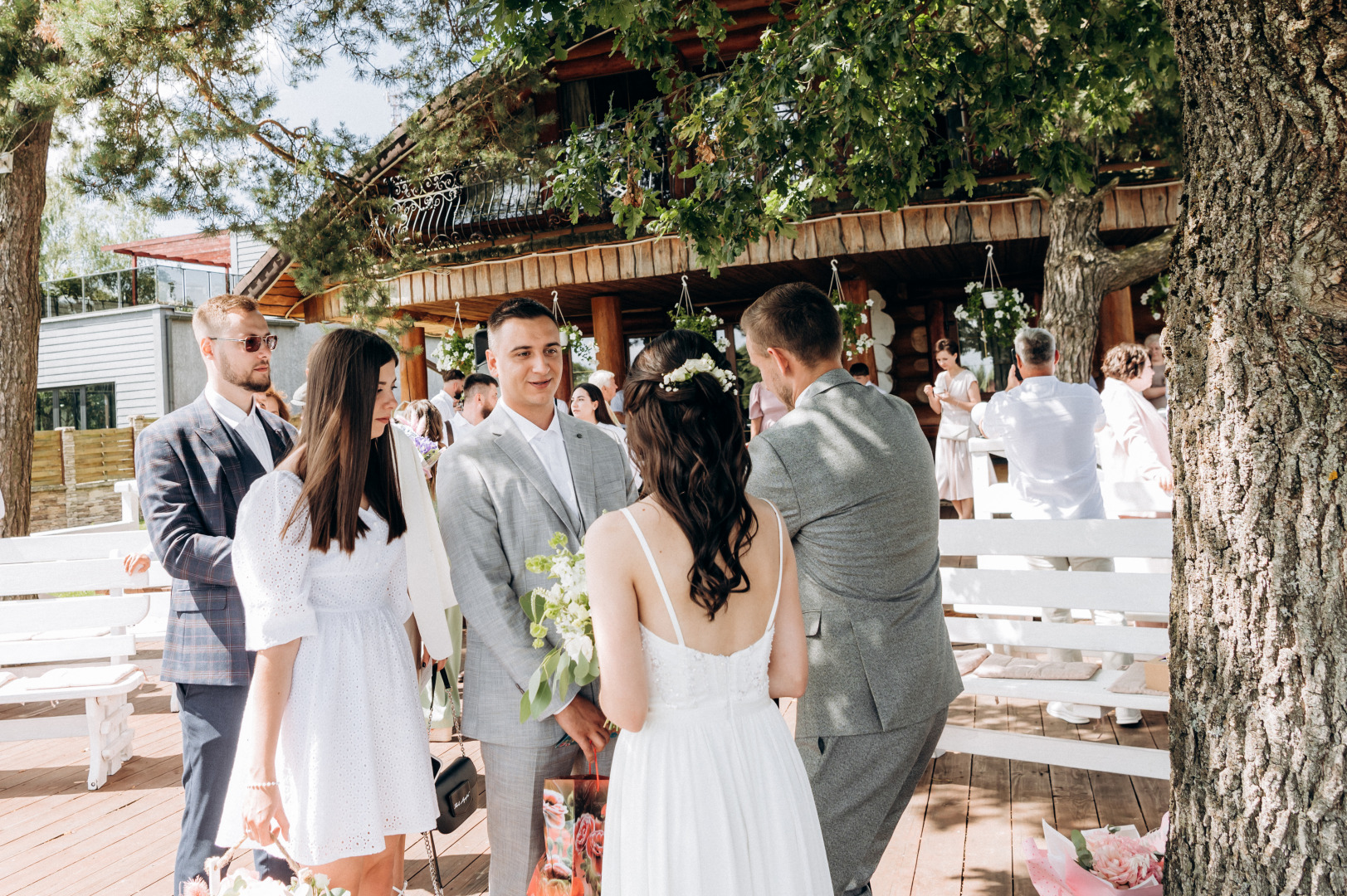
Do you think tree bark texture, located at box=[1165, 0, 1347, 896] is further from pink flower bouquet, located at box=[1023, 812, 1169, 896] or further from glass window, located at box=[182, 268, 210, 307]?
glass window, located at box=[182, 268, 210, 307]

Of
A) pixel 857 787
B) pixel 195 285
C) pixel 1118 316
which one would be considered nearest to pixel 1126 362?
pixel 857 787

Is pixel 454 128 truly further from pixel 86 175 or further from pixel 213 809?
pixel 213 809

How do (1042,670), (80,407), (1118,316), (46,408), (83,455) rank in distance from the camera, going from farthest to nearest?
(46,408)
(80,407)
(83,455)
(1118,316)
(1042,670)

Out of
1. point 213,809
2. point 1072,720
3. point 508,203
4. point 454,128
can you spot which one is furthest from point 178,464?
point 508,203

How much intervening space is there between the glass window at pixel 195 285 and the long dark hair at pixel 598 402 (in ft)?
65.9

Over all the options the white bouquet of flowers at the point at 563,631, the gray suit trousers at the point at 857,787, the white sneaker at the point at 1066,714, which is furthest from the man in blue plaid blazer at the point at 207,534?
the white sneaker at the point at 1066,714

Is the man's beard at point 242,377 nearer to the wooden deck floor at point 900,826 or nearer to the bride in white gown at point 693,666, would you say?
the bride in white gown at point 693,666

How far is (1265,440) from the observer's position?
2.11 m

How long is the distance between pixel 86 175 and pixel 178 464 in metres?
4.63

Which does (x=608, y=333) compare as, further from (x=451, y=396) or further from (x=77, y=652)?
(x=77, y=652)

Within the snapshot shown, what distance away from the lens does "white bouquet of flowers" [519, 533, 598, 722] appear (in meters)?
2.14

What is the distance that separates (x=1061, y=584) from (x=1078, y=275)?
562 centimetres

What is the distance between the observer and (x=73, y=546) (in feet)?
18.9

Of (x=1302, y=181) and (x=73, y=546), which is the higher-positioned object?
(x=1302, y=181)
